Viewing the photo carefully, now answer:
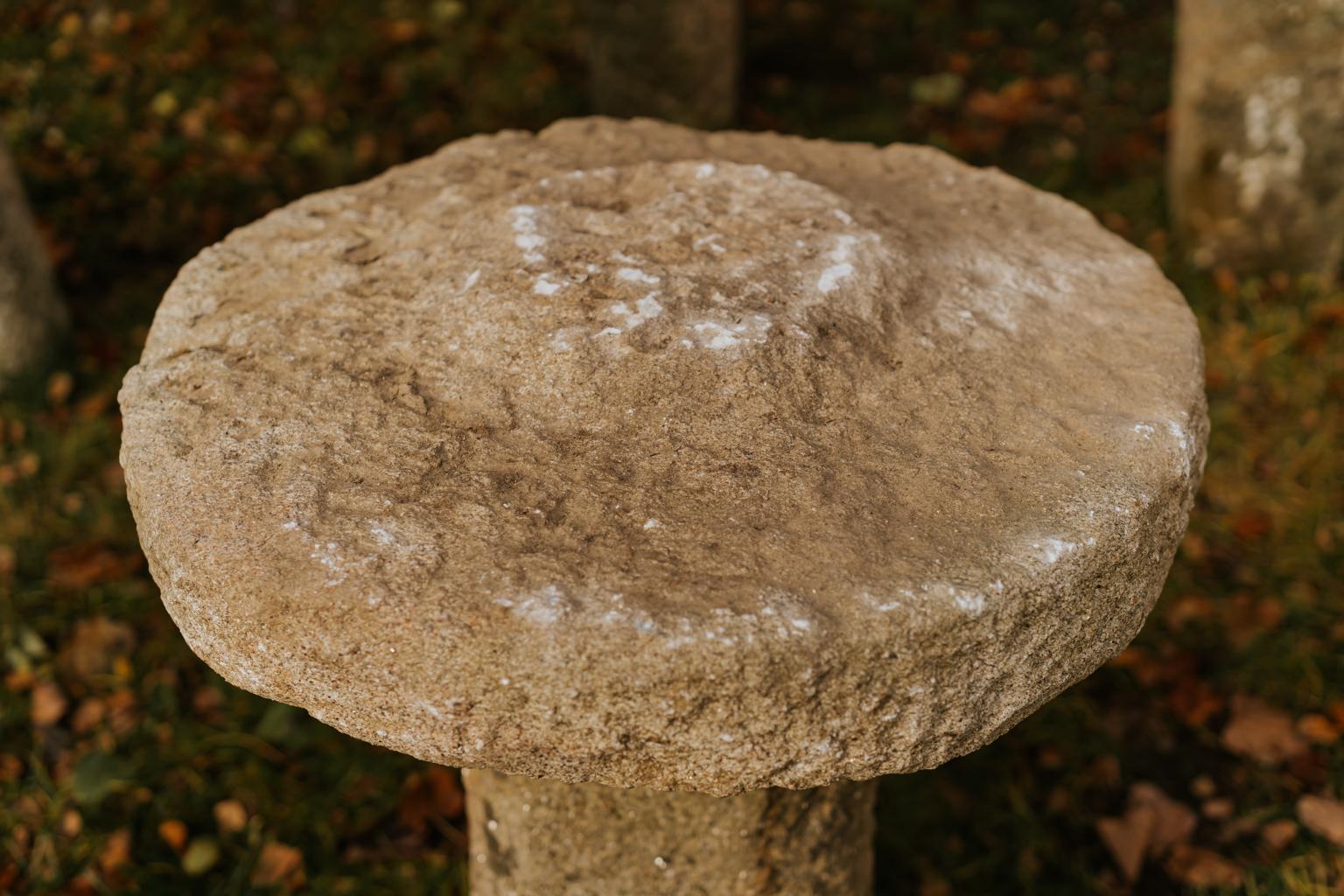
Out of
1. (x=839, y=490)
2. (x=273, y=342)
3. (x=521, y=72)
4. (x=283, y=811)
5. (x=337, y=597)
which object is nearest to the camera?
(x=337, y=597)

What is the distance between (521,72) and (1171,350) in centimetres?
367

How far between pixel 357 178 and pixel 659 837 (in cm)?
319

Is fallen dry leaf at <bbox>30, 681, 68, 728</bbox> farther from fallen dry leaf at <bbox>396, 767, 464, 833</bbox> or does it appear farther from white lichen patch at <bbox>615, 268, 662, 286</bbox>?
white lichen patch at <bbox>615, 268, 662, 286</bbox>

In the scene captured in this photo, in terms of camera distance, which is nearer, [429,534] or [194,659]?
[429,534]

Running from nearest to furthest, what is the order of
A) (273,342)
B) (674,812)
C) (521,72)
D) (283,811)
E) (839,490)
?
(839,490) → (273,342) → (674,812) → (283,811) → (521,72)

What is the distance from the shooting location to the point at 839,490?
4.89ft

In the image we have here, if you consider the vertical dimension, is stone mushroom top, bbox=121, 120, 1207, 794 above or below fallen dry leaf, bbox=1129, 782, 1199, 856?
above

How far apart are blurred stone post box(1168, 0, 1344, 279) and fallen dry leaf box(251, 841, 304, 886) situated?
3.18 metres

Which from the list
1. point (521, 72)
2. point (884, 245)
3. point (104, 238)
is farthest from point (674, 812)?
point (521, 72)

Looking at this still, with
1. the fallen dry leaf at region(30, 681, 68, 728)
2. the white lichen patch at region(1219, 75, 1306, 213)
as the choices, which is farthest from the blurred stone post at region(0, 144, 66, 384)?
the white lichen patch at region(1219, 75, 1306, 213)

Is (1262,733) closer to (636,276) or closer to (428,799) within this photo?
(428,799)

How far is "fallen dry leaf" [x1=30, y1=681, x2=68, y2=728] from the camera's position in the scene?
2.77m

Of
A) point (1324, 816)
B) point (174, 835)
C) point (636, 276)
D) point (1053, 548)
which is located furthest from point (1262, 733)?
point (174, 835)

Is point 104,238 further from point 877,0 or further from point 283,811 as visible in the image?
point 877,0
